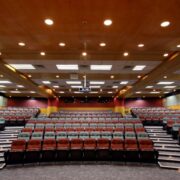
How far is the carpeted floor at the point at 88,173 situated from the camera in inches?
208

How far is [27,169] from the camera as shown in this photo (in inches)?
237

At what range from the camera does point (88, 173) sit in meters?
5.66

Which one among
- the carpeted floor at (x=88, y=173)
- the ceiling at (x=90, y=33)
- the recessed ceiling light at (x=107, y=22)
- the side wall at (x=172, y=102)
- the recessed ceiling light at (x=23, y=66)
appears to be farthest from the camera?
the side wall at (x=172, y=102)

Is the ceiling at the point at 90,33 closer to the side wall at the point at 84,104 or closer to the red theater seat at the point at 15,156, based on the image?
the red theater seat at the point at 15,156

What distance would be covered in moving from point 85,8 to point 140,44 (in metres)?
2.79

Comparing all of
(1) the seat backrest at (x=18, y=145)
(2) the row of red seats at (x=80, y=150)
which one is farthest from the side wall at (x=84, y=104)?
(1) the seat backrest at (x=18, y=145)

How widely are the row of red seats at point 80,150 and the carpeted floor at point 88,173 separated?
408 millimetres

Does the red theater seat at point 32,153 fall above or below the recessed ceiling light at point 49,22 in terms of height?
below

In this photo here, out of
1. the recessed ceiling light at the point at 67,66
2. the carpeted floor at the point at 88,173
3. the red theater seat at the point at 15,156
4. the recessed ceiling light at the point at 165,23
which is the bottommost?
the carpeted floor at the point at 88,173

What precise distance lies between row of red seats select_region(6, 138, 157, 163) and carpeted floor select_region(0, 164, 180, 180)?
408mm

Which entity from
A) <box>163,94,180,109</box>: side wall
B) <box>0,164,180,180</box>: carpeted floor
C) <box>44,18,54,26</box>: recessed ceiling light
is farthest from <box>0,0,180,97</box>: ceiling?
<box>163,94,180,109</box>: side wall


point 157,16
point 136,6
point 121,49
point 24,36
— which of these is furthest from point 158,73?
point 24,36

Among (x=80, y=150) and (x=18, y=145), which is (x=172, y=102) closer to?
(x=80, y=150)

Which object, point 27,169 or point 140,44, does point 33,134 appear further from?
point 140,44
